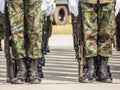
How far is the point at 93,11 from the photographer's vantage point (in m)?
6.60

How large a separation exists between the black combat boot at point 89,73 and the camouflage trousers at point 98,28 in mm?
100

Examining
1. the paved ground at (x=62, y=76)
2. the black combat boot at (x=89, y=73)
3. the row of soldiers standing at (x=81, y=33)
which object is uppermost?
the row of soldiers standing at (x=81, y=33)

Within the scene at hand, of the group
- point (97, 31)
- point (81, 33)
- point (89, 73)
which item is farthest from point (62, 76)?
point (97, 31)

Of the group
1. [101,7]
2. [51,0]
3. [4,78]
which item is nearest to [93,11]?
[101,7]

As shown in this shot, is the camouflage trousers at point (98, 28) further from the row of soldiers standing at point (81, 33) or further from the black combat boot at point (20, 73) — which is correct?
the black combat boot at point (20, 73)

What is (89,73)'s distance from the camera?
21.9 ft

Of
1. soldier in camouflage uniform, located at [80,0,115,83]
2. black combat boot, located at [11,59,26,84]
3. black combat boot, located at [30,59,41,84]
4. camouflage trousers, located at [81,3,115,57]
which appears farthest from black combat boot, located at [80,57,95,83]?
black combat boot, located at [11,59,26,84]

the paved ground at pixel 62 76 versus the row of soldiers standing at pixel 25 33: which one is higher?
the row of soldiers standing at pixel 25 33

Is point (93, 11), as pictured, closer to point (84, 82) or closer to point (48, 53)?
point (84, 82)

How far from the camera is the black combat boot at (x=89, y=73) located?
6.66 m

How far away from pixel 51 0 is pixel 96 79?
119 centimetres

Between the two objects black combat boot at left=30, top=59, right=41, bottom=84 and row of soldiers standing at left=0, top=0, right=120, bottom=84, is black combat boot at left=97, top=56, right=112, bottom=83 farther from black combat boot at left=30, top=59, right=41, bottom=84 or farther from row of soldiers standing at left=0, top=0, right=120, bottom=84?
black combat boot at left=30, top=59, right=41, bottom=84

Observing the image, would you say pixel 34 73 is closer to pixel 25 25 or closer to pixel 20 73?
pixel 20 73

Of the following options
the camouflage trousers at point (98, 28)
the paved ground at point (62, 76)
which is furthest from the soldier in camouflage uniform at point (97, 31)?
the paved ground at point (62, 76)
